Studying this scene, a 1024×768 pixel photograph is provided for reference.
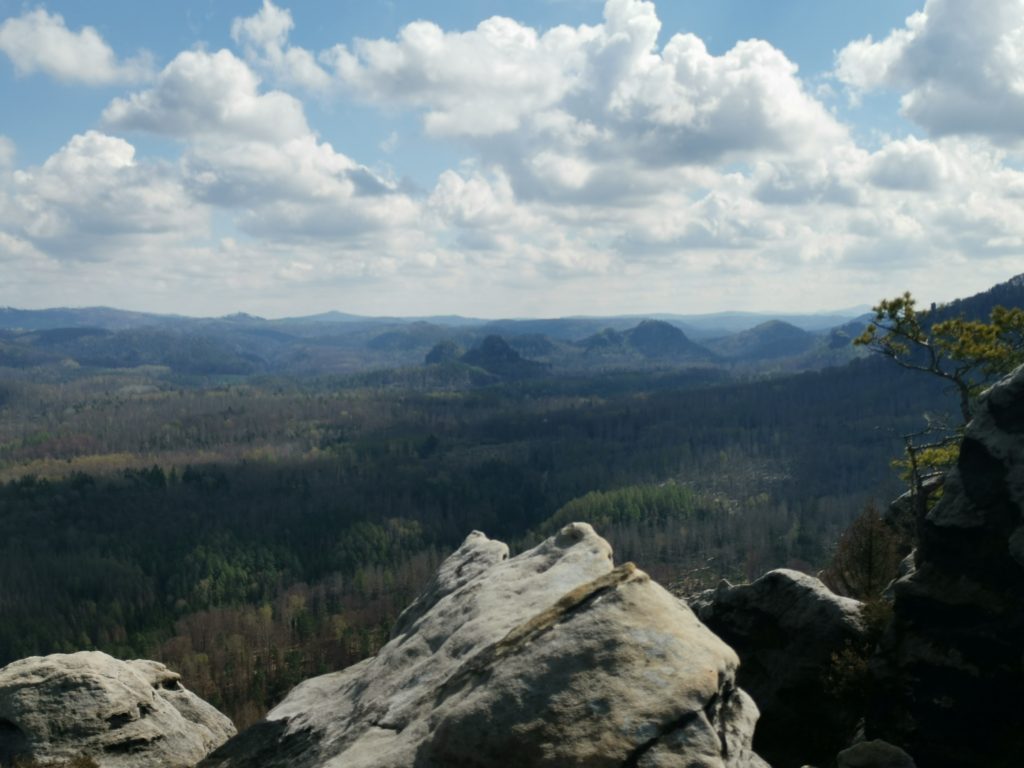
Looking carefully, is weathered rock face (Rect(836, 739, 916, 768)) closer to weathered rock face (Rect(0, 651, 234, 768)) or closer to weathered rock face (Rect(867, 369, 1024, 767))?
weathered rock face (Rect(867, 369, 1024, 767))

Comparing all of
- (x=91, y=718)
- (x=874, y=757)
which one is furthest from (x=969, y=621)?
(x=91, y=718)

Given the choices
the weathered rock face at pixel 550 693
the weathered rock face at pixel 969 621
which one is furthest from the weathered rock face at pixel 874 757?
the weathered rock face at pixel 550 693

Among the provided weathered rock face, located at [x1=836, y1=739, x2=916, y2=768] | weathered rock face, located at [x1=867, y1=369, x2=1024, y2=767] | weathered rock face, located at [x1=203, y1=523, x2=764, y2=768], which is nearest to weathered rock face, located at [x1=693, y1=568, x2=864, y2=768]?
weathered rock face, located at [x1=867, y1=369, x2=1024, y2=767]

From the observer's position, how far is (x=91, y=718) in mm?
27234

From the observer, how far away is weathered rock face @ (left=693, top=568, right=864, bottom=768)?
27234 mm

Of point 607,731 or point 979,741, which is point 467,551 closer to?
point 607,731

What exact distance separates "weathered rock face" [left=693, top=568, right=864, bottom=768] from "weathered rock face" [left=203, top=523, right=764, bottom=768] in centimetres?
1090

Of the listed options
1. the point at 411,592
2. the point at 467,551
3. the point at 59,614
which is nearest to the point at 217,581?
the point at 59,614

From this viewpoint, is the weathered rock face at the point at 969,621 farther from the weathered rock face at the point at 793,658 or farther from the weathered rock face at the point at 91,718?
the weathered rock face at the point at 91,718

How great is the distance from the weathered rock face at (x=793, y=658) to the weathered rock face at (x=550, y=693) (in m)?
10.9

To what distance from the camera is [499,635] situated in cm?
2014

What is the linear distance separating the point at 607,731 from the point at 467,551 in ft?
58.2

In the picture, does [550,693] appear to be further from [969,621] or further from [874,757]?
[969,621]

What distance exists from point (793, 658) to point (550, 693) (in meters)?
17.4
